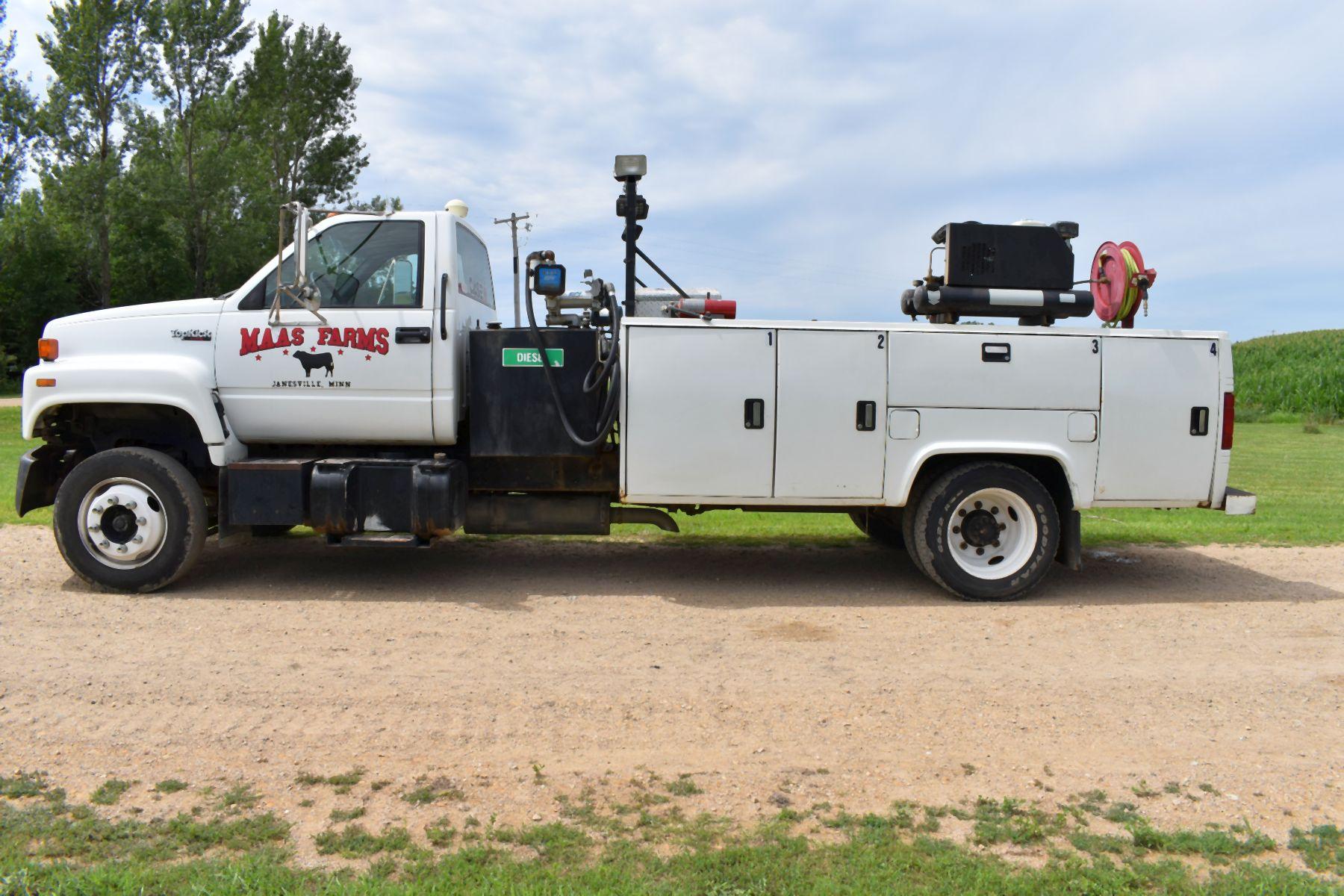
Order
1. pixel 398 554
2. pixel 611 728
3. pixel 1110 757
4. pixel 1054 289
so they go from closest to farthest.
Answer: pixel 1110 757 → pixel 611 728 → pixel 1054 289 → pixel 398 554

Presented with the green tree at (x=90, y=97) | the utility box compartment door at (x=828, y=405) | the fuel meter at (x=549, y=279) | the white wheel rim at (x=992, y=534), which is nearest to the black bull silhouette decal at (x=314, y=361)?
the fuel meter at (x=549, y=279)

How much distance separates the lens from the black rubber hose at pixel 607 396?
23.4 ft

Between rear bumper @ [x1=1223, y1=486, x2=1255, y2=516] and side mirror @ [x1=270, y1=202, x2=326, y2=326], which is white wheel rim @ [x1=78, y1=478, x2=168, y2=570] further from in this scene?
rear bumper @ [x1=1223, y1=486, x2=1255, y2=516]

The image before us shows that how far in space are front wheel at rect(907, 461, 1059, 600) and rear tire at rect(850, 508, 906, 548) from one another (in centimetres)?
58

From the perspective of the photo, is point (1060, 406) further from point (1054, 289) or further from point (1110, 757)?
point (1110, 757)

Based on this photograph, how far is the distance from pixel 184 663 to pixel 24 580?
9.75 ft

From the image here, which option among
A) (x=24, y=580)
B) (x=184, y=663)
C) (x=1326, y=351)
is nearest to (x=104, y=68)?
(x=24, y=580)

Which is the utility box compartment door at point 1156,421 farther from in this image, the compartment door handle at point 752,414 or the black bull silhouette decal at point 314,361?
the black bull silhouette decal at point 314,361

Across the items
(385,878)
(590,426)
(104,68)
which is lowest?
(385,878)

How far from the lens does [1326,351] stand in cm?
4444

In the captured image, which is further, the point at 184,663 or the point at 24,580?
the point at 24,580

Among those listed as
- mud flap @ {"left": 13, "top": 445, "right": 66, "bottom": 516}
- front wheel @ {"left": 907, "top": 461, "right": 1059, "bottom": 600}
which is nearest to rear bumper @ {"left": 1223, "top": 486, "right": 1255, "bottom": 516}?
front wheel @ {"left": 907, "top": 461, "right": 1059, "bottom": 600}

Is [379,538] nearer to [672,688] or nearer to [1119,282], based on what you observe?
[672,688]

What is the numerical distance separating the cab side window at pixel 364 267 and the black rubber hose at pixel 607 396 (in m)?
0.98
